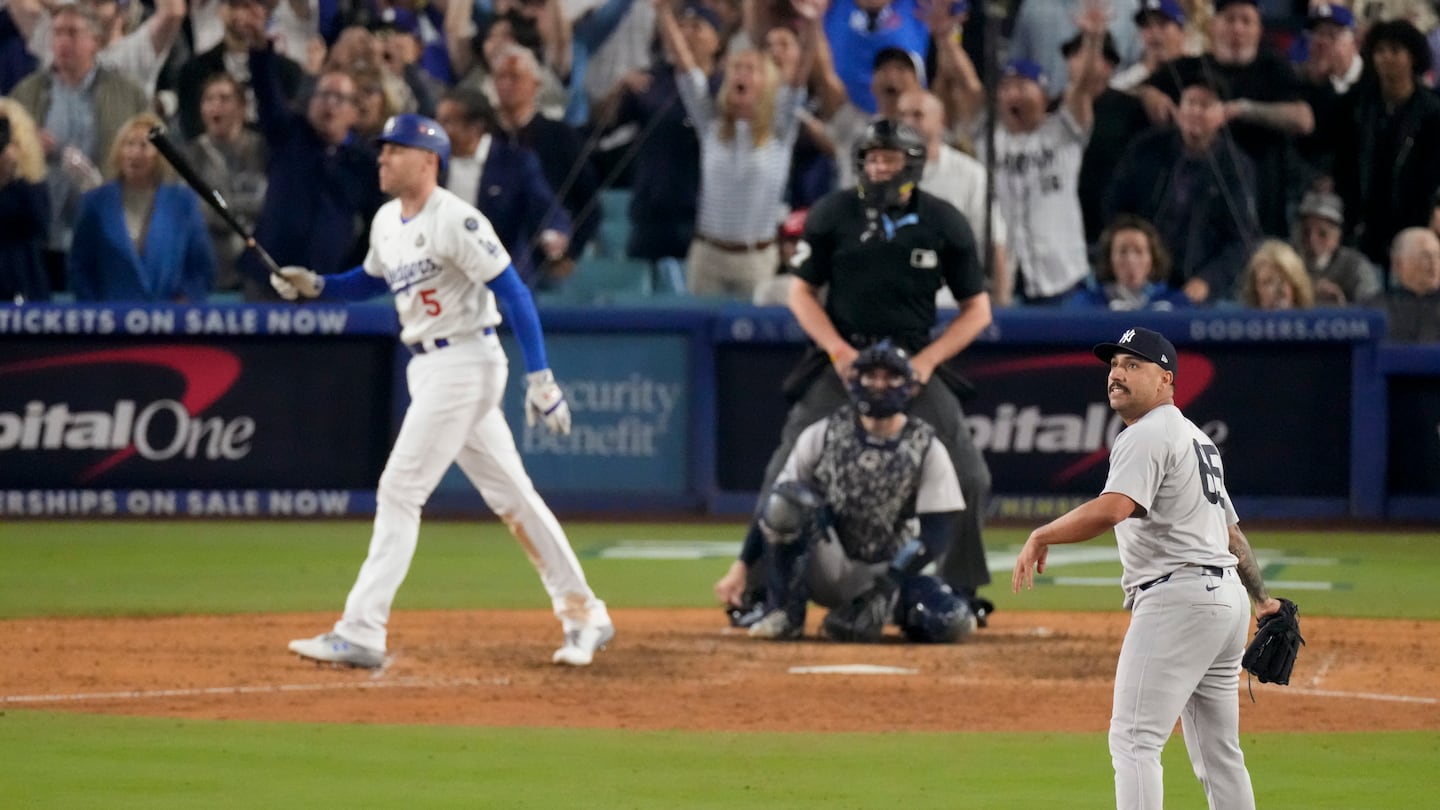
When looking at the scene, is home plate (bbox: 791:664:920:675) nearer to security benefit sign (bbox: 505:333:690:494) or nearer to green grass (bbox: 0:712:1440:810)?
green grass (bbox: 0:712:1440:810)

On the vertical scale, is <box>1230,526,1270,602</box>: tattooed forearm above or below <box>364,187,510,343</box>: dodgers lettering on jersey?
below

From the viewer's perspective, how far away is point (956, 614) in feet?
33.9

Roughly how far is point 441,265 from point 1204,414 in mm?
7228

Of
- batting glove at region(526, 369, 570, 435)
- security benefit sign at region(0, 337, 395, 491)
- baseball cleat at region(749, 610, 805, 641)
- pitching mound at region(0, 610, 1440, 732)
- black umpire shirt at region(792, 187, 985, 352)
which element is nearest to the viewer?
pitching mound at region(0, 610, 1440, 732)

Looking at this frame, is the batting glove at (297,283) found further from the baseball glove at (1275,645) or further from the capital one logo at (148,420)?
the capital one logo at (148,420)

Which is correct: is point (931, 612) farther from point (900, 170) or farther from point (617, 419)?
point (617, 419)

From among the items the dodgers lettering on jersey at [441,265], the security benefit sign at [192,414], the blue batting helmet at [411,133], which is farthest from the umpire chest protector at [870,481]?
the security benefit sign at [192,414]

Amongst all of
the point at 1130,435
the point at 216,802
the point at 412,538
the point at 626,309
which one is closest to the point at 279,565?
the point at 626,309

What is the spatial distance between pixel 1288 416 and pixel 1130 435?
991cm

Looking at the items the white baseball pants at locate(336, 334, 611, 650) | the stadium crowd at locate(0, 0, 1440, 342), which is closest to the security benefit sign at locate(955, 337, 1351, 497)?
the stadium crowd at locate(0, 0, 1440, 342)

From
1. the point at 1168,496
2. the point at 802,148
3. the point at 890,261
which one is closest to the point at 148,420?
the point at 802,148

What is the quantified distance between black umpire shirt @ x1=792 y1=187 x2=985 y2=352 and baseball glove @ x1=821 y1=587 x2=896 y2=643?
116 cm

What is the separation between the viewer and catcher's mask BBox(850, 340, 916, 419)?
393 inches

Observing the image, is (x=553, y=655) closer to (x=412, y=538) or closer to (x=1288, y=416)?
(x=412, y=538)
